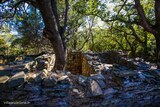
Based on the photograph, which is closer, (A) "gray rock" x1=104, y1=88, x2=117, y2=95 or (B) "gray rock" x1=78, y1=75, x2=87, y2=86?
(A) "gray rock" x1=104, y1=88, x2=117, y2=95

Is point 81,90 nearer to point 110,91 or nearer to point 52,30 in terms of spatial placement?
point 110,91

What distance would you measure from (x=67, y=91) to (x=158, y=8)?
5.18 meters

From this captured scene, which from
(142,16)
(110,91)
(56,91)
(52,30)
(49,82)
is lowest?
(110,91)

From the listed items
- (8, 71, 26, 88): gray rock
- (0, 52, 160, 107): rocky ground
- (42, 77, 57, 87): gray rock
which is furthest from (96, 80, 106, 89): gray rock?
(8, 71, 26, 88): gray rock

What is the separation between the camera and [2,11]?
259 inches

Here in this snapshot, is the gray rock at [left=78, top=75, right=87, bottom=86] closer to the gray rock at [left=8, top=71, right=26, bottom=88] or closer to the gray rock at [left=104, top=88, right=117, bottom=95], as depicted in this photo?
the gray rock at [left=104, top=88, right=117, bottom=95]

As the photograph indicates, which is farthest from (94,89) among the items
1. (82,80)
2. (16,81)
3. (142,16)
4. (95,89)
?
(142,16)

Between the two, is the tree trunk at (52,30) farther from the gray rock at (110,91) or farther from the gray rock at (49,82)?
the gray rock at (110,91)

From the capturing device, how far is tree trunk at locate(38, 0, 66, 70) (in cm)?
489

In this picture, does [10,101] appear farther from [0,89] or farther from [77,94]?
[77,94]

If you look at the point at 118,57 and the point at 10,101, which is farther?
the point at 118,57

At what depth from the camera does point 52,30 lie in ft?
16.7

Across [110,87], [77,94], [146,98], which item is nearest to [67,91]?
[77,94]

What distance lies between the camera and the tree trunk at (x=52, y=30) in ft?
16.0
